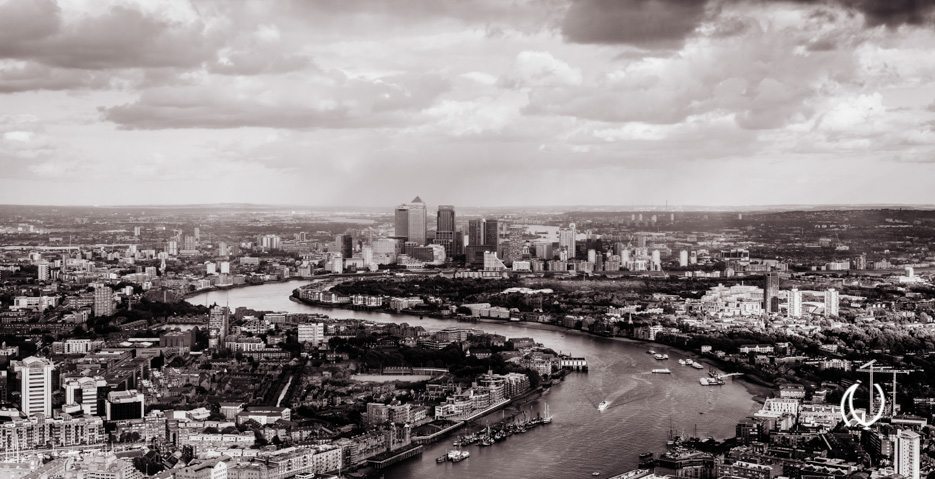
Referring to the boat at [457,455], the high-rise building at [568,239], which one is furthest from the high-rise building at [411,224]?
the boat at [457,455]

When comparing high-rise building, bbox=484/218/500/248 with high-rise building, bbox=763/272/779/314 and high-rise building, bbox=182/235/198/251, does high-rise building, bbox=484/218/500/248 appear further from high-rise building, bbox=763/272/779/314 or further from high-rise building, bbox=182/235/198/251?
high-rise building, bbox=763/272/779/314

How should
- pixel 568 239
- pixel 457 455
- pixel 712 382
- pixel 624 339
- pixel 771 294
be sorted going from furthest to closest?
pixel 568 239, pixel 771 294, pixel 624 339, pixel 712 382, pixel 457 455

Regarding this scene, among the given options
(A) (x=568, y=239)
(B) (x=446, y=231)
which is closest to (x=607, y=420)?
(A) (x=568, y=239)

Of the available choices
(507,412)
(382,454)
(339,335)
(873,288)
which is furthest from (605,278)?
(382,454)

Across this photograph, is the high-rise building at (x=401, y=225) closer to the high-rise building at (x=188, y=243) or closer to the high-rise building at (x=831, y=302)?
the high-rise building at (x=188, y=243)

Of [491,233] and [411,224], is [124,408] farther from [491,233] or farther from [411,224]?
[411,224]

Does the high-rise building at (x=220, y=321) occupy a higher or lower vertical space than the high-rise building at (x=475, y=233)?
lower
